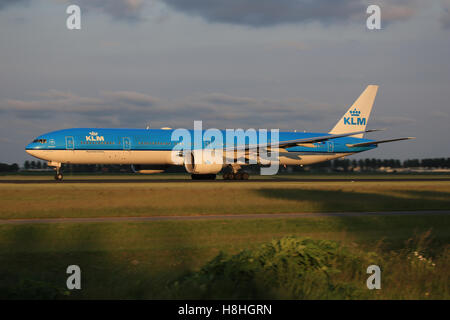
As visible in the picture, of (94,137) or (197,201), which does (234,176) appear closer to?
(94,137)

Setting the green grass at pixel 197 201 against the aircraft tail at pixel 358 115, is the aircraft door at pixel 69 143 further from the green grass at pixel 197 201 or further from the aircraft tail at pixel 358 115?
the aircraft tail at pixel 358 115

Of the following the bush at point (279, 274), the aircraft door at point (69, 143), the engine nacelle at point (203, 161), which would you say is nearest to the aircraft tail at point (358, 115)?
the engine nacelle at point (203, 161)

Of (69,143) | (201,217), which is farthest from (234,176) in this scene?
(201,217)

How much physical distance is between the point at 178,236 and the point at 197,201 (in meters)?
9.19

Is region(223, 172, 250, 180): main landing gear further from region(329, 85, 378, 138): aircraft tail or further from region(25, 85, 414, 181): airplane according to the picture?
region(329, 85, 378, 138): aircraft tail

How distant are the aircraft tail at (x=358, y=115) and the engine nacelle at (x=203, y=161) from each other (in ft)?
64.9

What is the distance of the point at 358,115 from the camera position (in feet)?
189

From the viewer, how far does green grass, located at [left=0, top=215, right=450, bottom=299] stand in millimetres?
11063

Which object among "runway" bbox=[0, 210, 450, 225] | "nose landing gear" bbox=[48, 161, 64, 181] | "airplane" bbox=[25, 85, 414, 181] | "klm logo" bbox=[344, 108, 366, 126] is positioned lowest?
"runway" bbox=[0, 210, 450, 225]

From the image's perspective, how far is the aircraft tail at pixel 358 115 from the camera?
5691 centimetres

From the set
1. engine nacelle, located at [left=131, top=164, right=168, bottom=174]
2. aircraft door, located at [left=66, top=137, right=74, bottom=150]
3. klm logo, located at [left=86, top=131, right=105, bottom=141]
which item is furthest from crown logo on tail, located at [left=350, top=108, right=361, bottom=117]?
aircraft door, located at [left=66, top=137, right=74, bottom=150]

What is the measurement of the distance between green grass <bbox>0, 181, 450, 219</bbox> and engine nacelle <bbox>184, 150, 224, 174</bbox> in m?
9.26
